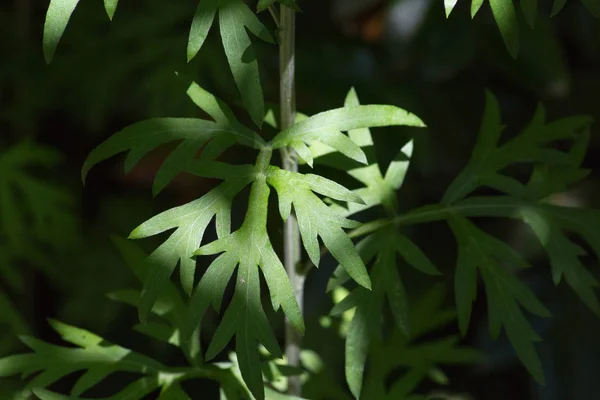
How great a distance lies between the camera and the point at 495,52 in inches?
78.6

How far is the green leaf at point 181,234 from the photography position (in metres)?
0.88

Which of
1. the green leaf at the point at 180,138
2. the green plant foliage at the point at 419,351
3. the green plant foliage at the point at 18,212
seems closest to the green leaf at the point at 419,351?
the green plant foliage at the point at 419,351

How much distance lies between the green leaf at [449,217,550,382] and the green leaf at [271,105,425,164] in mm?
215

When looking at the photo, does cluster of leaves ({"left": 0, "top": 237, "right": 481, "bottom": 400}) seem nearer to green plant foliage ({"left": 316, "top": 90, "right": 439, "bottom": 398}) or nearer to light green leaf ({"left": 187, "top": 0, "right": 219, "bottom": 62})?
green plant foliage ({"left": 316, "top": 90, "right": 439, "bottom": 398})

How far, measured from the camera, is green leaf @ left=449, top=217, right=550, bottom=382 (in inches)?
39.8

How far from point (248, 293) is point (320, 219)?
11 centimetres

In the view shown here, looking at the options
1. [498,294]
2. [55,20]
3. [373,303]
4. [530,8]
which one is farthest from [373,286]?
[55,20]

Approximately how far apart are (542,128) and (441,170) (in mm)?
979

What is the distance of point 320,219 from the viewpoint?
875 millimetres

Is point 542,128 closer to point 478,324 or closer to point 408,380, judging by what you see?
point 408,380

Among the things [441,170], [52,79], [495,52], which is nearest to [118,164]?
[52,79]

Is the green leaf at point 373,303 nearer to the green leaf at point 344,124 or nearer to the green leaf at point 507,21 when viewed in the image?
the green leaf at point 344,124

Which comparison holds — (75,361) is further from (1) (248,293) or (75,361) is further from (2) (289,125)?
(2) (289,125)

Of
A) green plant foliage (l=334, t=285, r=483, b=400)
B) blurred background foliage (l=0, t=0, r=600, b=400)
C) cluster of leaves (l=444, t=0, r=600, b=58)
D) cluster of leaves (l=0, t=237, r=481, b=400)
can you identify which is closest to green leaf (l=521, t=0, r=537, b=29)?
cluster of leaves (l=444, t=0, r=600, b=58)
